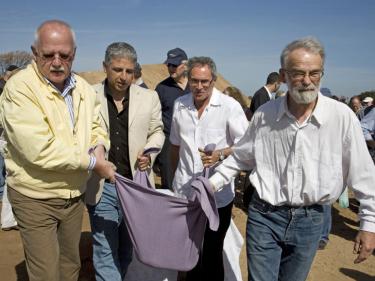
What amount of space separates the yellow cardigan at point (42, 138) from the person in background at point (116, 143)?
1.37 ft

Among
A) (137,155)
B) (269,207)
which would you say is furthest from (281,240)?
(137,155)

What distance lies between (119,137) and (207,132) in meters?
0.77

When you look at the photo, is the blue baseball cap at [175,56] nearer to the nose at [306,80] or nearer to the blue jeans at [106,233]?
the blue jeans at [106,233]

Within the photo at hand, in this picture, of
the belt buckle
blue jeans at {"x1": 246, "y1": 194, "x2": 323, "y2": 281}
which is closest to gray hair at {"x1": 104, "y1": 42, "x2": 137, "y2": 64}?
the belt buckle

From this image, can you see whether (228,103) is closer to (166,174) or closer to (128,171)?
(128,171)

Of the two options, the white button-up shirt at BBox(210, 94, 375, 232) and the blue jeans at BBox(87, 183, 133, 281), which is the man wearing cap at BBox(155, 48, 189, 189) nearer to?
the blue jeans at BBox(87, 183, 133, 281)

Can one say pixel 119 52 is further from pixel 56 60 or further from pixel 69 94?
pixel 56 60

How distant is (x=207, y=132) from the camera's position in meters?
3.54

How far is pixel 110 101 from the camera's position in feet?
11.6

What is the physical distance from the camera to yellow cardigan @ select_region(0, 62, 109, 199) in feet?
8.36

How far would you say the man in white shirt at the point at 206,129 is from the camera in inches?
138

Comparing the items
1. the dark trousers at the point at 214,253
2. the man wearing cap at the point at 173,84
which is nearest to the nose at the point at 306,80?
the dark trousers at the point at 214,253

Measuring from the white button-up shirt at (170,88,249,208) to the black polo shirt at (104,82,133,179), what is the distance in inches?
19.3

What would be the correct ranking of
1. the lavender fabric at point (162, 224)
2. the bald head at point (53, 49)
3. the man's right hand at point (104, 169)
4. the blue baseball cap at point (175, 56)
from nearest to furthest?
the bald head at point (53, 49) → the man's right hand at point (104, 169) → the lavender fabric at point (162, 224) → the blue baseball cap at point (175, 56)
